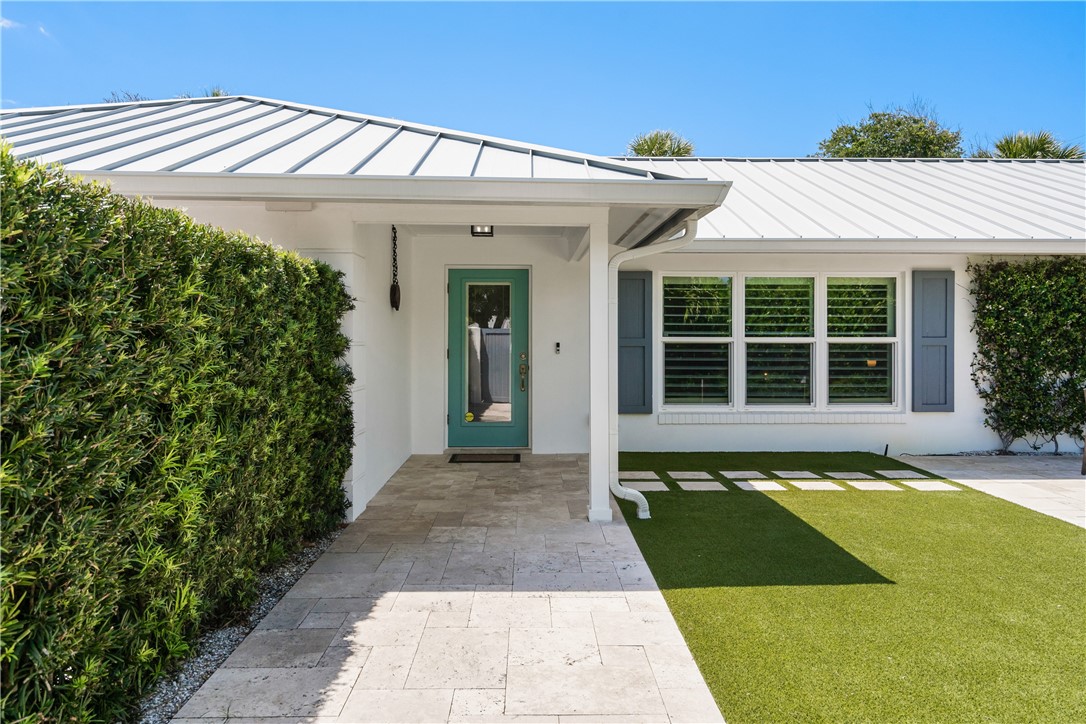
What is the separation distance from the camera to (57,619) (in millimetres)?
1683

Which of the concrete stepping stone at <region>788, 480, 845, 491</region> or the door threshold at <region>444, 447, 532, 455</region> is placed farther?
the door threshold at <region>444, 447, 532, 455</region>

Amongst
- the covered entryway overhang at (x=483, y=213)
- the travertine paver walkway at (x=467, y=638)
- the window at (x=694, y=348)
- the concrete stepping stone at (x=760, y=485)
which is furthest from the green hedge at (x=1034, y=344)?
the travertine paver walkway at (x=467, y=638)

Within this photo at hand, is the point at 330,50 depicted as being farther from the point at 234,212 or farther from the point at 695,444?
the point at 695,444

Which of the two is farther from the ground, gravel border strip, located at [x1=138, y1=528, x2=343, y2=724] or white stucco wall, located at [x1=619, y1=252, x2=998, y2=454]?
white stucco wall, located at [x1=619, y1=252, x2=998, y2=454]

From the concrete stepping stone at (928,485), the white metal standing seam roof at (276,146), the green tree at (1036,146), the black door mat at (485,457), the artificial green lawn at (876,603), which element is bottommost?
the artificial green lawn at (876,603)

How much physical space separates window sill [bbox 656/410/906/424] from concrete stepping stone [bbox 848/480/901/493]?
150 centimetres

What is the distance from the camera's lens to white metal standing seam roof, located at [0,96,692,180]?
3.82 metres

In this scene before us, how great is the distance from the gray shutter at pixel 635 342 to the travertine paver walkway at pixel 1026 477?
3.13 m

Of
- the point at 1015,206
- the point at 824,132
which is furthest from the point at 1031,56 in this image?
the point at 824,132

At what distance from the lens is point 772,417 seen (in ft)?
23.7

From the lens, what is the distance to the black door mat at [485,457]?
22.6 ft

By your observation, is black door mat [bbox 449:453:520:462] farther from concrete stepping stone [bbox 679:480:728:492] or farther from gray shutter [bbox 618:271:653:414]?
concrete stepping stone [bbox 679:480:728:492]

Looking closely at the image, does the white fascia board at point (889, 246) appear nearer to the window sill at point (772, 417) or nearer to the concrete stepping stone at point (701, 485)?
the window sill at point (772, 417)

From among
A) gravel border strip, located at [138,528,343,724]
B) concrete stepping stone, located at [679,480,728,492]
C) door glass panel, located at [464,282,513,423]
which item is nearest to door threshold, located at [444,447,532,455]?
door glass panel, located at [464,282,513,423]
